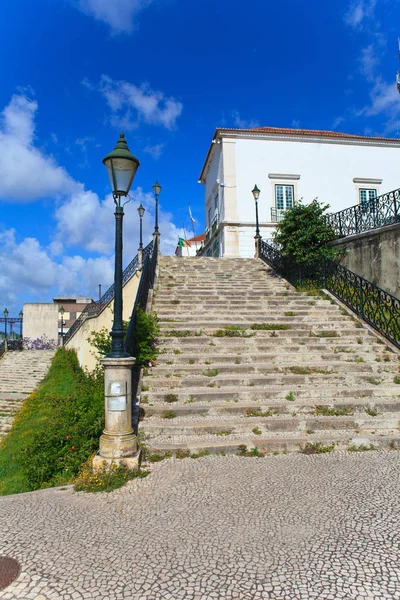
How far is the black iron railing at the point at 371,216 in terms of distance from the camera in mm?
13055

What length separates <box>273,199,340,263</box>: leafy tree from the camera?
14.3 m

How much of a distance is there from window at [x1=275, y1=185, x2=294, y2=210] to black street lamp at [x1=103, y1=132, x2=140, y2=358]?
20.7m

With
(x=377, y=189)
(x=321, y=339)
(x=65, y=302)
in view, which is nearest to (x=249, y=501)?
(x=321, y=339)

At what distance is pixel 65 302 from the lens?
158 feet

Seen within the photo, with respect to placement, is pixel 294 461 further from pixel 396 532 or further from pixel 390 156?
pixel 390 156

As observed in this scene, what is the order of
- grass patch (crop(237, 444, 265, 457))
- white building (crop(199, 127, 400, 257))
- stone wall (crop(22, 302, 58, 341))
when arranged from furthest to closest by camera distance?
stone wall (crop(22, 302, 58, 341)) → white building (crop(199, 127, 400, 257)) → grass patch (crop(237, 444, 265, 457))

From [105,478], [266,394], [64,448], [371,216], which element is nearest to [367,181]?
[371,216]

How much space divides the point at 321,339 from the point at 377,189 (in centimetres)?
2066

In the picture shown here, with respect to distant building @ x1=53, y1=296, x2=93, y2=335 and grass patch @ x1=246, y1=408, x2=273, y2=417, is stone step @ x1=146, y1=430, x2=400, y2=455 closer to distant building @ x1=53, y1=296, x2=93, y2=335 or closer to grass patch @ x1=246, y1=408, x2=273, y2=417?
grass patch @ x1=246, y1=408, x2=273, y2=417

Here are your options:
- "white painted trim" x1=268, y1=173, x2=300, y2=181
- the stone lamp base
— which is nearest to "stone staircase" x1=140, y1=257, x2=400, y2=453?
the stone lamp base

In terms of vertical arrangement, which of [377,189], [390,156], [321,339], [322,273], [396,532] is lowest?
[396,532]

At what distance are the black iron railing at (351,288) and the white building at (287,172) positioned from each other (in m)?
8.72

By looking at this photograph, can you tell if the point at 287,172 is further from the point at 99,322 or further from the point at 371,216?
the point at 99,322

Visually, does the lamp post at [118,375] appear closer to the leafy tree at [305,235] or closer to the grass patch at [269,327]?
the grass patch at [269,327]
